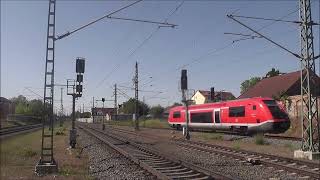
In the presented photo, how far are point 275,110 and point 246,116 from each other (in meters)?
2.78

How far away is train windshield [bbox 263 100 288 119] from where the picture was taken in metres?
33.7

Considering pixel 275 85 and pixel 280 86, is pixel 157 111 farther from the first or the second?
pixel 280 86

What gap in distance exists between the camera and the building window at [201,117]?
45.1m

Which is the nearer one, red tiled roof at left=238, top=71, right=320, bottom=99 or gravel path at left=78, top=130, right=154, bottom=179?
gravel path at left=78, top=130, right=154, bottom=179

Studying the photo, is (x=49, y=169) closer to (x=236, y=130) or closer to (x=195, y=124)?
(x=236, y=130)

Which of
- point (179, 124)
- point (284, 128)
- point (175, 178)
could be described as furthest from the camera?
point (179, 124)

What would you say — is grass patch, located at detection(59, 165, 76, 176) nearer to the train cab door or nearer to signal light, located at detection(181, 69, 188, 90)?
signal light, located at detection(181, 69, 188, 90)

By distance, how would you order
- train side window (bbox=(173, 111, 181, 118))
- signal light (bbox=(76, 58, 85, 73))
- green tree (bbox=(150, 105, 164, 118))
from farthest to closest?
green tree (bbox=(150, 105, 164, 118)), train side window (bbox=(173, 111, 181, 118)), signal light (bbox=(76, 58, 85, 73))

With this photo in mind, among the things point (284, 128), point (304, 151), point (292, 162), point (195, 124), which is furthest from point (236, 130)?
point (292, 162)

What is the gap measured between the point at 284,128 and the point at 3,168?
23.7 meters

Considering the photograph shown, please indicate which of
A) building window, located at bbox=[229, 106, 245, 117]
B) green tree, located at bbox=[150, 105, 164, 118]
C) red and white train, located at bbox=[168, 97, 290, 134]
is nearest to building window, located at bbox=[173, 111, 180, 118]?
red and white train, located at bbox=[168, 97, 290, 134]

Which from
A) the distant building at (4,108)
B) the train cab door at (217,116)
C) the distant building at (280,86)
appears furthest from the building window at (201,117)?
the distant building at (4,108)

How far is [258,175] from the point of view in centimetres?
1406

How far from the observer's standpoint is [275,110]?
1342 inches
